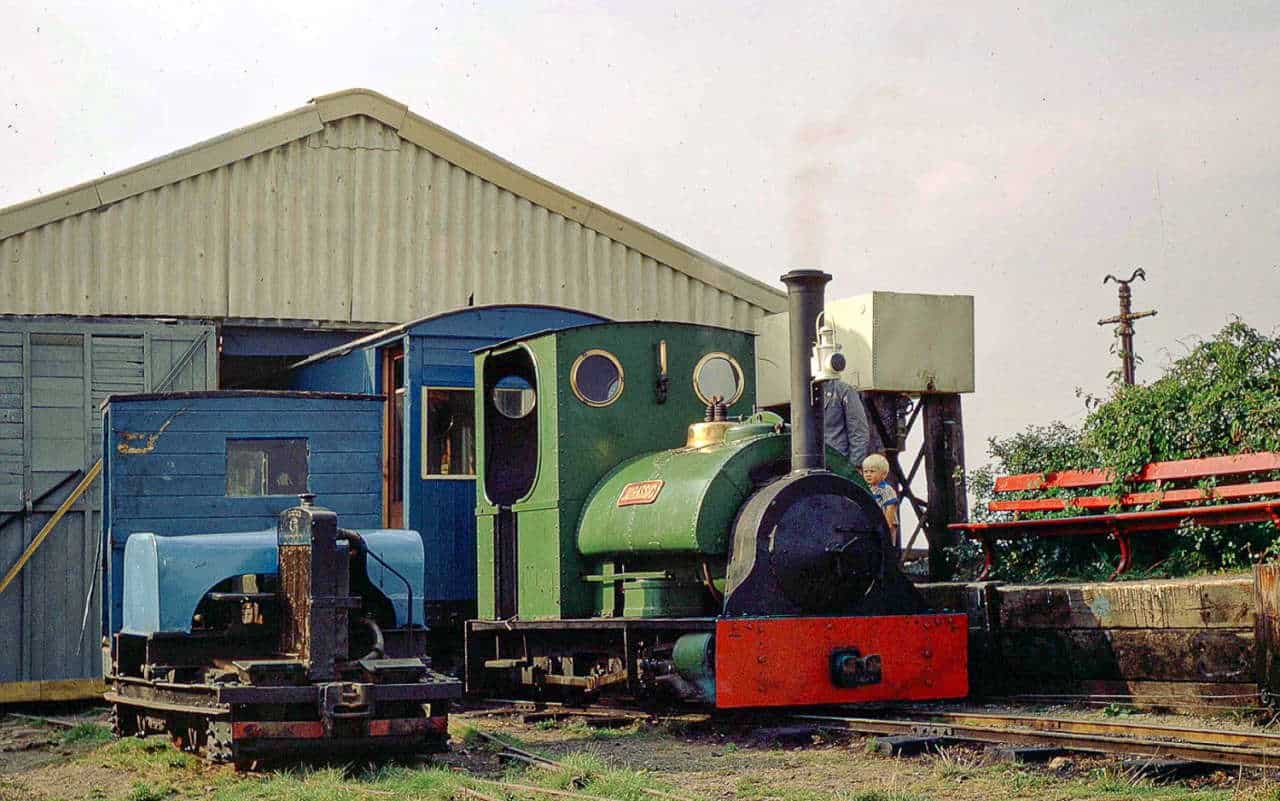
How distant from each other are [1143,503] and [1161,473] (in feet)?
0.84

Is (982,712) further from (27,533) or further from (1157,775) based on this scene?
(27,533)

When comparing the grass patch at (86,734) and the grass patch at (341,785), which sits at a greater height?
the grass patch at (341,785)

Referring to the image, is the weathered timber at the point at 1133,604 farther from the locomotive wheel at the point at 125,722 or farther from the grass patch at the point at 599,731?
the locomotive wheel at the point at 125,722

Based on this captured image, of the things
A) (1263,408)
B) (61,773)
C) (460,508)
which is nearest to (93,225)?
(460,508)

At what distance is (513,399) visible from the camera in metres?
11.6

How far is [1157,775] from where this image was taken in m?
6.77

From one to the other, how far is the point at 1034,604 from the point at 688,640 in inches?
124

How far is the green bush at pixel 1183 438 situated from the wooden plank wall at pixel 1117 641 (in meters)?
0.90

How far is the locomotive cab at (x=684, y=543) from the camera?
30.0ft

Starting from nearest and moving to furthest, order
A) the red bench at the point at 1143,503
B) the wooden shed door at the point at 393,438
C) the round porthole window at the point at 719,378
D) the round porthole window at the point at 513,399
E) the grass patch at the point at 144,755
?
the grass patch at the point at 144,755
the red bench at the point at 1143,503
the round porthole window at the point at 719,378
the round porthole window at the point at 513,399
the wooden shed door at the point at 393,438

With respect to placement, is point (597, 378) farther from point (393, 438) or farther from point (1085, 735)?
point (1085, 735)

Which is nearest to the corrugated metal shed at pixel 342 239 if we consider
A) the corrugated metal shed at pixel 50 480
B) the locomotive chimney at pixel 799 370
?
the corrugated metal shed at pixel 50 480

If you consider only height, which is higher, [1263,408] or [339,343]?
[339,343]

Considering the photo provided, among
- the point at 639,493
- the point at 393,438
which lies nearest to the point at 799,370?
the point at 639,493
